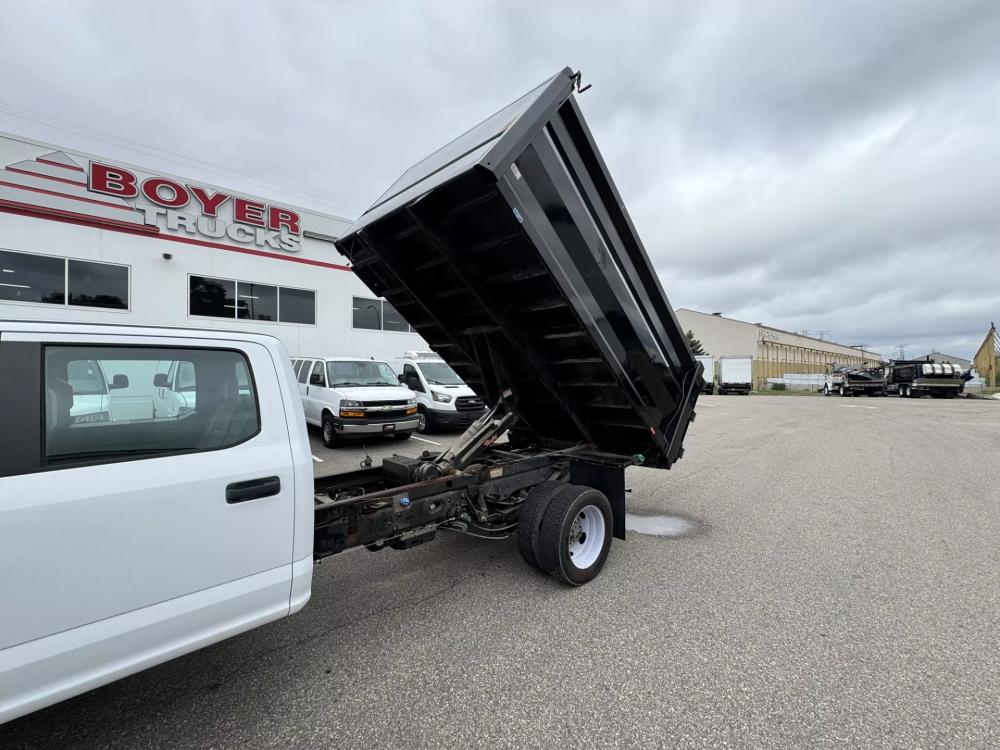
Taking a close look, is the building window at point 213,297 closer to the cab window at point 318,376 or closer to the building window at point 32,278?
the building window at point 32,278

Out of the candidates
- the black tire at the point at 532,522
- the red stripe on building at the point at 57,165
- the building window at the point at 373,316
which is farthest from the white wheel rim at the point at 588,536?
the red stripe on building at the point at 57,165

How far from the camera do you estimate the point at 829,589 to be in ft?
12.0

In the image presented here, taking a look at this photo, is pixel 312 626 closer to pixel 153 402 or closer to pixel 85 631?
pixel 85 631

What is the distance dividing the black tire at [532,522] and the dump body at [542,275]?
84 cm

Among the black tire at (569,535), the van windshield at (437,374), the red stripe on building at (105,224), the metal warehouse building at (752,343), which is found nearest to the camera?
the black tire at (569,535)

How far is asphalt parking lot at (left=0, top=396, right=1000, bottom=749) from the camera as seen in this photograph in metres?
2.27

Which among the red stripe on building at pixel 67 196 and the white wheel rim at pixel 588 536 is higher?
the red stripe on building at pixel 67 196

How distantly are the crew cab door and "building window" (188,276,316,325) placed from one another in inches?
487

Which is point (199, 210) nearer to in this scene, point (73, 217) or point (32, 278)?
point (73, 217)

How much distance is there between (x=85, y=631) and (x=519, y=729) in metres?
1.86

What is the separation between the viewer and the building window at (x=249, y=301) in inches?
503

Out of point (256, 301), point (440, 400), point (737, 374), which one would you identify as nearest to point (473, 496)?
point (440, 400)

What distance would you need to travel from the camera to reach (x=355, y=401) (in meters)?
9.07

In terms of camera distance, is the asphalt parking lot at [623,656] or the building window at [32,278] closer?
the asphalt parking lot at [623,656]
